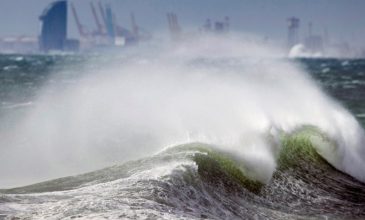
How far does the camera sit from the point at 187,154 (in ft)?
39.3

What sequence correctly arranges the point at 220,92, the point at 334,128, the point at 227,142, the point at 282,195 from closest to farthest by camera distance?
1. the point at 282,195
2. the point at 227,142
3. the point at 334,128
4. the point at 220,92

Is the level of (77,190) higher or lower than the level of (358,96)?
lower

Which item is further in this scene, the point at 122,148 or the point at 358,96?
the point at 358,96

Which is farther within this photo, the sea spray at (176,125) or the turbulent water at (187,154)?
the sea spray at (176,125)

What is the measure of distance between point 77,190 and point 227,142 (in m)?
5.26

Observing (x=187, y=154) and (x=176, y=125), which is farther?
(x=176, y=125)

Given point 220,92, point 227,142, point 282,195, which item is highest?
point 220,92

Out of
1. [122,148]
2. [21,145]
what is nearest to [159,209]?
[122,148]

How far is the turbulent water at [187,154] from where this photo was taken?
8977mm

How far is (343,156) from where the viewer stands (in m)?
17.0

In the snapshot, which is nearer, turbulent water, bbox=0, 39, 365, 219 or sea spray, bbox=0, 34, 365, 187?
turbulent water, bbox=0, 39, 365, 219

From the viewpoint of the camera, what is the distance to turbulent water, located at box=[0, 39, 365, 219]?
8977 mm

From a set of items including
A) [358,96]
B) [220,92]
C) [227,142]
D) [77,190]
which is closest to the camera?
[77,190]

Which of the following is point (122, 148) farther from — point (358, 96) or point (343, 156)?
point (358, 96)
